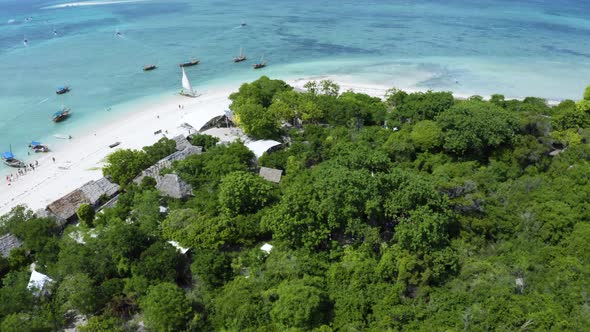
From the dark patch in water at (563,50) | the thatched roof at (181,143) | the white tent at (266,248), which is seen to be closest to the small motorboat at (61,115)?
the thatched roof at (181,143)

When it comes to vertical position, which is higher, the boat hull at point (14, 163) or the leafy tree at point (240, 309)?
the leafy tree at point (240, 309)

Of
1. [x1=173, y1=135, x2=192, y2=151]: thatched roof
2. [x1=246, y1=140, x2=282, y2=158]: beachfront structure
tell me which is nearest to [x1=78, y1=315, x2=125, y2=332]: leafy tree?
[x1=246, y1=140, x2=282, y2=158]: beachfront structure

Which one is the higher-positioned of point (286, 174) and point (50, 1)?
point (50, 1)

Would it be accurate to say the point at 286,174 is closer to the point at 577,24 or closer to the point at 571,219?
the point at 571,219

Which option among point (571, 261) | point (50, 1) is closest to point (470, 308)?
point (571, 261)

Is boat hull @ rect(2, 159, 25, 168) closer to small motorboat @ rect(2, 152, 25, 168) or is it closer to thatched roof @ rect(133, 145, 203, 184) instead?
small motorboat @ rect(2, 152, 25, 168)

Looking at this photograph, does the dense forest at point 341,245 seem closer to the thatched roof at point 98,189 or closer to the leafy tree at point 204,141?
the thatched roof at point 98,189

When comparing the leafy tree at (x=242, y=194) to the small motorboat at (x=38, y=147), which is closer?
the leafy tree at (x=242, y=194)

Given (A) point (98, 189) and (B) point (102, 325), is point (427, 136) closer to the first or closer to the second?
(B) point (102, 325)
